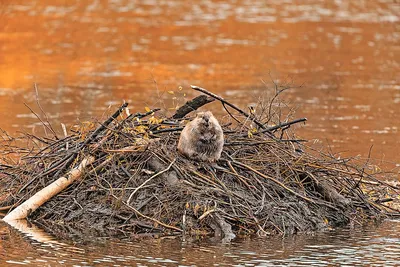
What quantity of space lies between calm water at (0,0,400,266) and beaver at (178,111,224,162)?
45.3 inches

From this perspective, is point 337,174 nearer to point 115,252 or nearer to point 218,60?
point 115,252

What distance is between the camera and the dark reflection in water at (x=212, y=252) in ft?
33.5

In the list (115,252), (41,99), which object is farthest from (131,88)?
(115,252)

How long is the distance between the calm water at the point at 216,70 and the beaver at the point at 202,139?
115cm

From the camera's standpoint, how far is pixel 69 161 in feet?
39.0

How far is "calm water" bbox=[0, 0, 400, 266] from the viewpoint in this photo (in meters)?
10.7

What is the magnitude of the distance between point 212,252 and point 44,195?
7.38 feet

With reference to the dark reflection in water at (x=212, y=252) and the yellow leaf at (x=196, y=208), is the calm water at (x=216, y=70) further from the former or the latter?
the yellow leaf at (x=196, y=208)

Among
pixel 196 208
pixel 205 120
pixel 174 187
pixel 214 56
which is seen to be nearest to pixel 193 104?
pixel 205 120

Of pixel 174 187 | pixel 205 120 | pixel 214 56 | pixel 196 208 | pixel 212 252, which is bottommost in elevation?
pixel 212 252

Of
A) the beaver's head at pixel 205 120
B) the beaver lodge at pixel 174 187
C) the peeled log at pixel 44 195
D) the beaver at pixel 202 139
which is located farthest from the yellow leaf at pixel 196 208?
the peeled log at pixel 44 195

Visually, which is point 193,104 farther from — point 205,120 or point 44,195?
point 44,195

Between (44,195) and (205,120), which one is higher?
(205,120)

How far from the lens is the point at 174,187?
11.4 m
